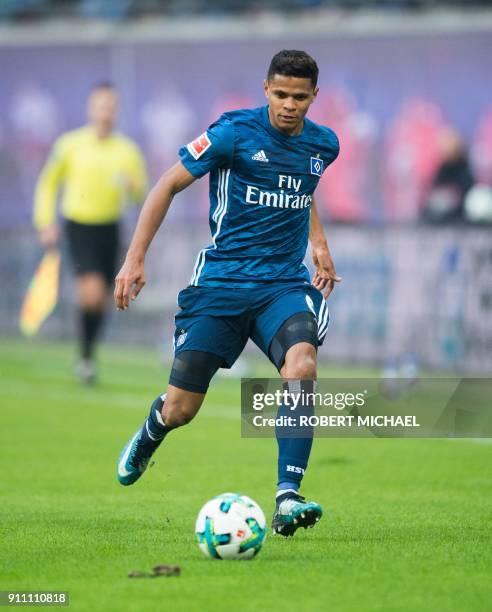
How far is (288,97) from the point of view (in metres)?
6.95

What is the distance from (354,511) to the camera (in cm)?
773

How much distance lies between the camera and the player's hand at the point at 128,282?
6.62 meters

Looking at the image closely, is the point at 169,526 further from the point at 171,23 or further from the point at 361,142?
the point at 171,23

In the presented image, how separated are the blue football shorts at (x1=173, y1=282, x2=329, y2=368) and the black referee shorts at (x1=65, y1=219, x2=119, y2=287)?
8.94m

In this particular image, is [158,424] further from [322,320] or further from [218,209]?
[218,209]

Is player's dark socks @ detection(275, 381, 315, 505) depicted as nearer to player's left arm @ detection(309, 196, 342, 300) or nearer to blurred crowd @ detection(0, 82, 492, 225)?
player's left arm @ detection(309, 196, 342, 300)

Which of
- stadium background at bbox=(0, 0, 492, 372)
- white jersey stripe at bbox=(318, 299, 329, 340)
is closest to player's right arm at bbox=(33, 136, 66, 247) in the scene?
stadium background at bbox=(0, 0, 492, 372)

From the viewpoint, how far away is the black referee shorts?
16000 mm

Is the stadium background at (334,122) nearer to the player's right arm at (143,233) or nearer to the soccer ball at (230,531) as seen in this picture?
the player's right arm at (143,233)

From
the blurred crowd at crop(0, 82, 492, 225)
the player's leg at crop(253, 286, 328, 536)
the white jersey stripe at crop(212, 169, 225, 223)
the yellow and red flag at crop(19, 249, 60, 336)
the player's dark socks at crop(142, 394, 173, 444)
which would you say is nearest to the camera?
the player's leg at crop(253, 286, 328, 536)

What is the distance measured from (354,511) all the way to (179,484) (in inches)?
63.5

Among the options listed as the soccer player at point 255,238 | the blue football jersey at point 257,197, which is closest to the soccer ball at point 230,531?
the soccer player at point 255,238

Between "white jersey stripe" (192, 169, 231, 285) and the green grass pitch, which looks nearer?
the green grass pitch

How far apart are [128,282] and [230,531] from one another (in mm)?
1311
